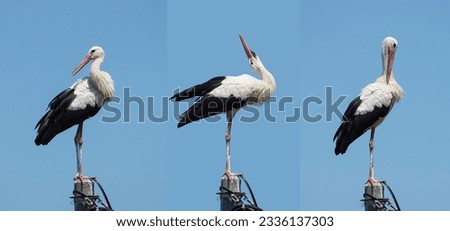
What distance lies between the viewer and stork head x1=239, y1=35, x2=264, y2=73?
17.2 metres

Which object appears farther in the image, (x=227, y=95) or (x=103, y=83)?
(x=103, y=83)

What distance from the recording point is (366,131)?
55.1 feet

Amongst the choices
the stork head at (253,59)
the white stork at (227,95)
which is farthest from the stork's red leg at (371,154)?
the stork head at (253,59)

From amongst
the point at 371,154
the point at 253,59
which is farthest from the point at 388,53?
the point at 253,59

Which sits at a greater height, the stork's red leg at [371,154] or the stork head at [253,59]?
the stork head at [253,59]

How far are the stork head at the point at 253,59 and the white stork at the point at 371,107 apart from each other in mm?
1536

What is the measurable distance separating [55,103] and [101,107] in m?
0.84

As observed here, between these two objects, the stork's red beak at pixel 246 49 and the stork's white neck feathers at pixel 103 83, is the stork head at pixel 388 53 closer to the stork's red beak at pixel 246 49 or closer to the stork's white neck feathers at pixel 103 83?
the stork's red beak at pixel 246 49

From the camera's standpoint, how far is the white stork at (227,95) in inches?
639

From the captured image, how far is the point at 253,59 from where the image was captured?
17.2 m

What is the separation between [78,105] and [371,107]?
4.11m

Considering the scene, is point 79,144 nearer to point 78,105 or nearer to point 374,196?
point 78,105
